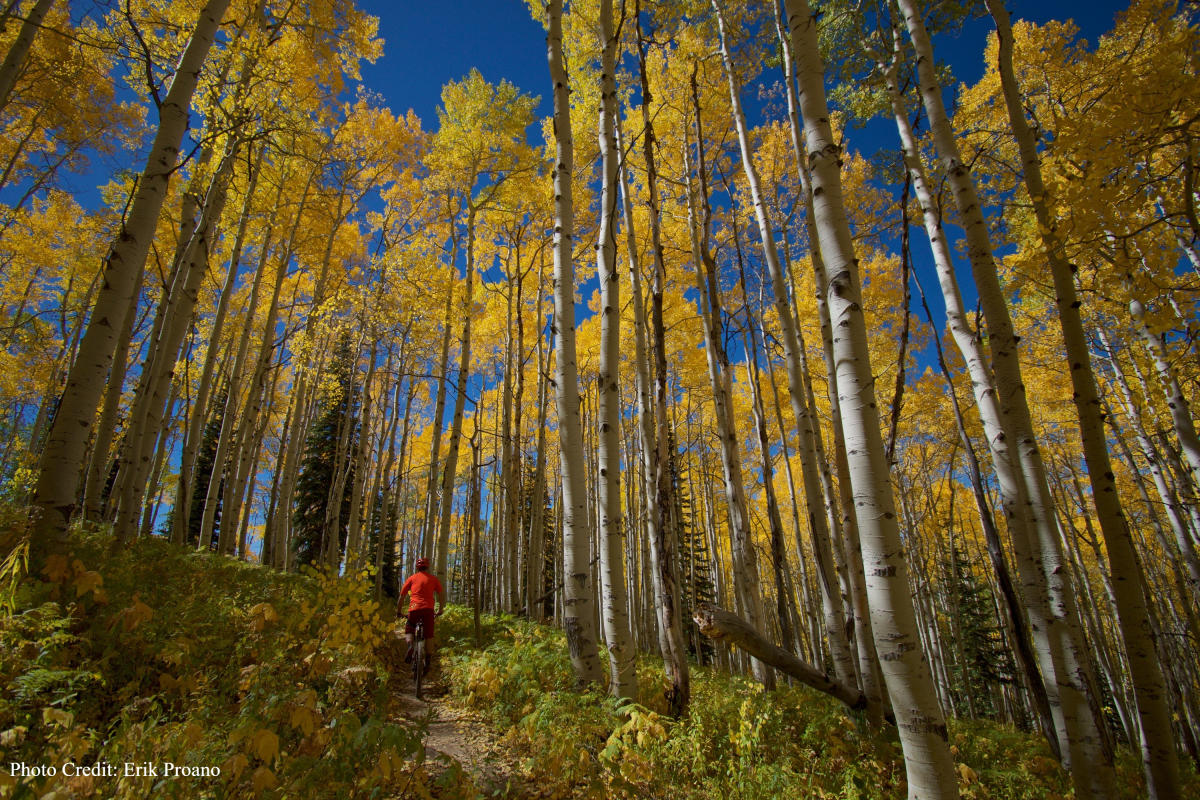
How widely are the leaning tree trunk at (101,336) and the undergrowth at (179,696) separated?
36 cm

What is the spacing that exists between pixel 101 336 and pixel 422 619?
3.97m

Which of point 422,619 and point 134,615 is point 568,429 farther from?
point 422,619

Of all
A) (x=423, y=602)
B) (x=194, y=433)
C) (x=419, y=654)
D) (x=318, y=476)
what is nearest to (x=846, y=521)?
(x=423, y=602)

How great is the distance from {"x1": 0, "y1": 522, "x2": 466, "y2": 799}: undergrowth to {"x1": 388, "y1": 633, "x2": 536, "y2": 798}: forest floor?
10.2 inches

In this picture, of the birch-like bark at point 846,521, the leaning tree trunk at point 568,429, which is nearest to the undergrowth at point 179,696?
the leaning tree trunk at point 568,429

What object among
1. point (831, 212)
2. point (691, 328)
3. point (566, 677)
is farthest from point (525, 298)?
point (831, 212)

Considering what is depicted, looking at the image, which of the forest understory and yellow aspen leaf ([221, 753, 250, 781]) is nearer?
yellow aspen leaf ([221, 753, 250, 781])

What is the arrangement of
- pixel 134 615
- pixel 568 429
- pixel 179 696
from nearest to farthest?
pixel 134 615 < pixel 179 696 < pixel 568 429

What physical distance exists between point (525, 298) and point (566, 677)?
30.4 feet

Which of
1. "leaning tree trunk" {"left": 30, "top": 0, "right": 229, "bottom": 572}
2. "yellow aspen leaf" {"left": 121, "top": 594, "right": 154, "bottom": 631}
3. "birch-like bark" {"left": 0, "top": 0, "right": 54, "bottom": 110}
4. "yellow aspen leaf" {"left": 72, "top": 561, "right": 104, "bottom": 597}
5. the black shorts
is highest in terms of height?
"birch-like bark" {"left": 0, "top": 0, "right": 54, "bottom": 110}

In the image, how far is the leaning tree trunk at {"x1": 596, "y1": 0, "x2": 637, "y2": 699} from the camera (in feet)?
12.0

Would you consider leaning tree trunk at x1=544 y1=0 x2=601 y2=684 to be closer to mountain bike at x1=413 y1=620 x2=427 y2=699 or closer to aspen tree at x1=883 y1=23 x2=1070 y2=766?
mountain bike at x1=413 y1=620 x2=427 y2=699

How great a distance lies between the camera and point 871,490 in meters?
2.07

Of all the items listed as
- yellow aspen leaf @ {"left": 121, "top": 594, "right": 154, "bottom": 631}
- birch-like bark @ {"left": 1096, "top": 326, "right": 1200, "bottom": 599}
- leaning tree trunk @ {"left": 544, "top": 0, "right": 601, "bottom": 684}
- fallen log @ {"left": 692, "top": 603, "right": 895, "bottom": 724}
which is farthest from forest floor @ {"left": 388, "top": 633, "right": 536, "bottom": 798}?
birch-like bark @ {"left": 1096, "top": 326, "right": 1200, "bottom": 599}
